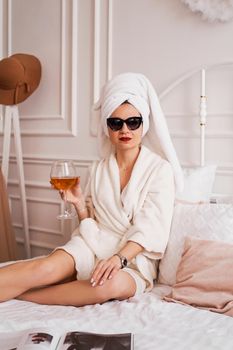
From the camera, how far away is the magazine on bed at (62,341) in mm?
1073

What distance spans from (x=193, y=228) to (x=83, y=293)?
489 millimetres

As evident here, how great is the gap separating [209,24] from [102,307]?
135cm

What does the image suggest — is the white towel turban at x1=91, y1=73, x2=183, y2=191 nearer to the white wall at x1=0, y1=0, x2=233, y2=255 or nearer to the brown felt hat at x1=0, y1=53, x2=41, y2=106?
the white wall at x1=0, y1=0, x2=233, y2=255

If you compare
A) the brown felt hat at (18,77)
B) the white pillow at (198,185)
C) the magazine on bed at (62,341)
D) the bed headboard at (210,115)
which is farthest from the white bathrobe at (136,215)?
the brown felt hat at (18,77)

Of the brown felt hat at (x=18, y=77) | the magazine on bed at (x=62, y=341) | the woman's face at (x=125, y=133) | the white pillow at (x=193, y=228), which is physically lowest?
the magazine on bed at (x=62, y=341)

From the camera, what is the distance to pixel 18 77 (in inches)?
96.2

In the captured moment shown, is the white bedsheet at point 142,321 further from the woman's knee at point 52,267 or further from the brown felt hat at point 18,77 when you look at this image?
the brown felt hat at point 18,77

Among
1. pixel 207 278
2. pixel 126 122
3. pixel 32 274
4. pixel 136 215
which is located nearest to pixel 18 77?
pixel 126 122

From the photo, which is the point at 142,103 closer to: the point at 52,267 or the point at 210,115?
the point at 210,115

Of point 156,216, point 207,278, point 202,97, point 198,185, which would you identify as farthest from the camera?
point 202,97

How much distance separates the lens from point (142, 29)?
7.55ft

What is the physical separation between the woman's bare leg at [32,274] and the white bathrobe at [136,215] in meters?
0.07

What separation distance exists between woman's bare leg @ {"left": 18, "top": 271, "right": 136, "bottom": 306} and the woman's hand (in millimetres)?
21

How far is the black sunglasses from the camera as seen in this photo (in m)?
1.83
